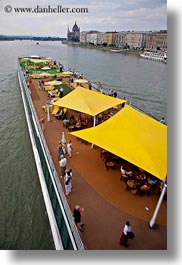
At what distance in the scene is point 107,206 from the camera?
7273mm

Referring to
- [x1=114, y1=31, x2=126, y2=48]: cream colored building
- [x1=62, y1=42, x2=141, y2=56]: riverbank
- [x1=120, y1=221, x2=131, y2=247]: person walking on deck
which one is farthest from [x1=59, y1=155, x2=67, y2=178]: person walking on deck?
[x1=114, y1=31, x2=126, y2=48]: cream colored building

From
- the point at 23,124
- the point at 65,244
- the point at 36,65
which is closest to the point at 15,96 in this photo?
the point at 23,124

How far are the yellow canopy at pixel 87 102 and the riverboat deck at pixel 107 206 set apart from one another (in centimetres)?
231

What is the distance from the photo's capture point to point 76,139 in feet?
36.3

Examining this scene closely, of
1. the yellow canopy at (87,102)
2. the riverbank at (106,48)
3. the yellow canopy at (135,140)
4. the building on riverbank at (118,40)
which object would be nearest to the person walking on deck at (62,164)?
the yellow canopy at (135,140)

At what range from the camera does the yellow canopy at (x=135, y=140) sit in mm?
7059

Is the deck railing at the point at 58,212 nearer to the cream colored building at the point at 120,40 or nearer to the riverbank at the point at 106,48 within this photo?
the riverbank at the point at 106,48

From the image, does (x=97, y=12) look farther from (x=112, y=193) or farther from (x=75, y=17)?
(x=112, y=193)

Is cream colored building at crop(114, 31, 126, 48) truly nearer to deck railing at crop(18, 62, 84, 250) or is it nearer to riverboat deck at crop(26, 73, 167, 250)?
riverboat deck at crop(26, 73, 167, 250)

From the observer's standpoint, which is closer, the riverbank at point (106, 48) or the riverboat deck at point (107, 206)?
the riverboat deck at point (107, 206)

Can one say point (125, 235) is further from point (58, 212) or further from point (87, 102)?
point (87, 102)

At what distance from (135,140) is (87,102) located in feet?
15.0

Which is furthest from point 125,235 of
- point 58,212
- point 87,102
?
point 87,102

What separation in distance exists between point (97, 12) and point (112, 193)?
5.83m
